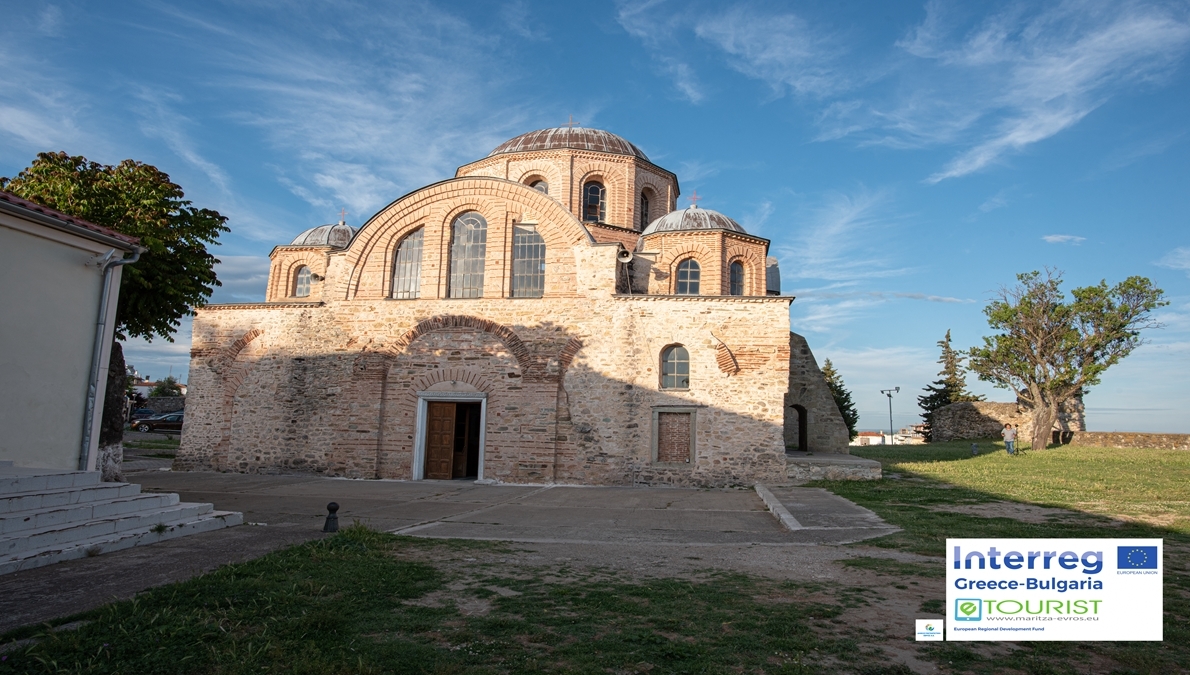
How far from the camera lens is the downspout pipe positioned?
27.5 ft

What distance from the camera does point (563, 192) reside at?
69.6 ft

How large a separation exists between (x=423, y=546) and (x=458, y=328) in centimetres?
1009

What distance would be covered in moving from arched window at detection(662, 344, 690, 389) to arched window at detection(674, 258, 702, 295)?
3.35 m

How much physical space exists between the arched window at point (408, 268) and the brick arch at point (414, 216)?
0.21 m

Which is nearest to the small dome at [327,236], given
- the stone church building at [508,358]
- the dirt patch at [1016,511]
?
the stone church building at [508,358]

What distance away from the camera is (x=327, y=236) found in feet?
76.1

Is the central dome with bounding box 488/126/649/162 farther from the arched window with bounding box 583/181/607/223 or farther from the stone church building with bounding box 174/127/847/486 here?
the stone church building with bounding box 174/127/847/486

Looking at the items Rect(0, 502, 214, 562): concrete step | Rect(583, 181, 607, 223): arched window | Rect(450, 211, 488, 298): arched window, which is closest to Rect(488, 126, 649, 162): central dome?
Rect(583, 181, 607, 223): arched window

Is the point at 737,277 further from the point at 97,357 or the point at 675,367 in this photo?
the point at 97,357

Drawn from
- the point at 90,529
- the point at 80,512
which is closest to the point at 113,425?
the point at 80,512

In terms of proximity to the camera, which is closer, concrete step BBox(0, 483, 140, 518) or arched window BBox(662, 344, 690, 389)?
concrete step BBox(0, 483, 140, 518)

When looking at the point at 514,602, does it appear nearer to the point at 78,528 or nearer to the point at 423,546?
the point at 423,546

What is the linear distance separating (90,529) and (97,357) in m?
2.68

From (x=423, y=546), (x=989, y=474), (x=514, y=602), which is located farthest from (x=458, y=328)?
(x=989, y=474)
